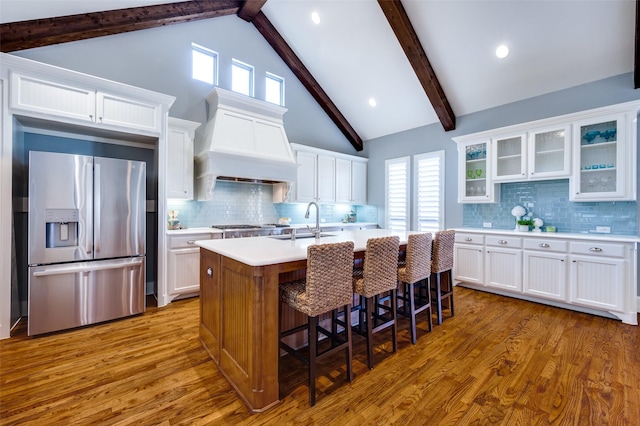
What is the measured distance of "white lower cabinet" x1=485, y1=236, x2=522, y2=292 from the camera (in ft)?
13.0

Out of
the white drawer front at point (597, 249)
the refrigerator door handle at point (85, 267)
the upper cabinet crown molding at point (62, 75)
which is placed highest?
the upper cabinet crown molding at point (62, 75)

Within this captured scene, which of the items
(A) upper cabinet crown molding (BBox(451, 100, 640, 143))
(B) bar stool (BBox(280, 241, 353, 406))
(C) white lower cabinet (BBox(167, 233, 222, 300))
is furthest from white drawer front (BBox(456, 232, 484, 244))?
(C) white lower cabinet (BBox(167, 233, 222, 300))

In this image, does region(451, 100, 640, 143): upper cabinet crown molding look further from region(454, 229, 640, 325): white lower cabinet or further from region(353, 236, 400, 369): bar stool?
region(353, 236, 400, 369): bar stool

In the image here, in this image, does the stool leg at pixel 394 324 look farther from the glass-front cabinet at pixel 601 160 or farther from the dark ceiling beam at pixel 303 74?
the dark ceiling beam at pixel 303 74

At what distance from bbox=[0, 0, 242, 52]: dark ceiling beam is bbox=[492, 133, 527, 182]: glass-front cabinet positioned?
505 centimetres

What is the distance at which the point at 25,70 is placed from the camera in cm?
277

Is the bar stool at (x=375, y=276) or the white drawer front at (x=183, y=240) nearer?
the bar stool at (x=375, y=276)

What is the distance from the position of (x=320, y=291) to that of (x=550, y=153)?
409cm

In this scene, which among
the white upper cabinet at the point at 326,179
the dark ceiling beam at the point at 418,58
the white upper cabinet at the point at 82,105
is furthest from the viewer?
the white upper cabinet at the point at 326,179

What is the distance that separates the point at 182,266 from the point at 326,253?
2755 mm

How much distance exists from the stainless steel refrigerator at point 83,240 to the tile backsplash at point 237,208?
115cm

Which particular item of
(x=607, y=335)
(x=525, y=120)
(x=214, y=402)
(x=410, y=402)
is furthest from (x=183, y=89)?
(x=607, y=335)

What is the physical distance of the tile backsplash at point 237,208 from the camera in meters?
4.52

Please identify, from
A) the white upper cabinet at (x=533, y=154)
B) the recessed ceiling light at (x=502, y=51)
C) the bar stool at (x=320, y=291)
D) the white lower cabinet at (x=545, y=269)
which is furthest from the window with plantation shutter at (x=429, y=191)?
the bar stool at (x=320, y=291)
